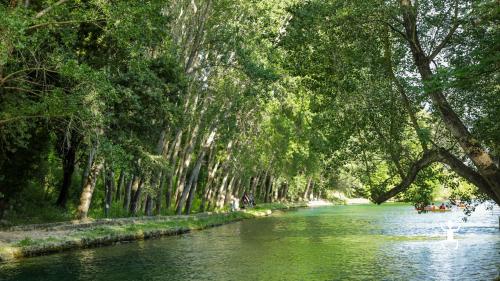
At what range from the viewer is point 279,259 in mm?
20078

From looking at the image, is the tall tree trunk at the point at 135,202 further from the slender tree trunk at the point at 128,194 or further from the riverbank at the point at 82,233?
the riverbank at the point at 82,233

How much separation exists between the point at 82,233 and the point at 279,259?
8.74 metres

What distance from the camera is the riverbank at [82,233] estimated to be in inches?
773

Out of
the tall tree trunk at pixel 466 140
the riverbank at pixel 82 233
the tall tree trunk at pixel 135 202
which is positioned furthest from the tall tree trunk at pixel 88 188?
the tall tree trunk at pixel 466 140

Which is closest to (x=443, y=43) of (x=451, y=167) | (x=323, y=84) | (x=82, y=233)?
(x=451, y=167)

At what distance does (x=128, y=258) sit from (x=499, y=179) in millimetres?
12781

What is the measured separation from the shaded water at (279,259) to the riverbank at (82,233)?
64 centimetres

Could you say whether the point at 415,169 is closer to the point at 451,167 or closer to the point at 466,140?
the point at 451,167

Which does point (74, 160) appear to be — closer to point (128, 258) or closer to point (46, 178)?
point (46, 178)

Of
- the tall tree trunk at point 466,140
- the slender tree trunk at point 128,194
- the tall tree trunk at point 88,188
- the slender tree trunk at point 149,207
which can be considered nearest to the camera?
the tall tree trunk at point 466,140

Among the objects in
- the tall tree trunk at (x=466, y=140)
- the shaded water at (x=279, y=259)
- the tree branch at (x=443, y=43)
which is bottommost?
the shaded water at (x=279, y=259)

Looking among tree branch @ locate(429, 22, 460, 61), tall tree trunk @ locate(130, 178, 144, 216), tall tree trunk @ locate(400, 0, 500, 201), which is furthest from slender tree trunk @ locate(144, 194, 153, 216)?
tall tree trunk @ locate(400, 0, 500, 201)

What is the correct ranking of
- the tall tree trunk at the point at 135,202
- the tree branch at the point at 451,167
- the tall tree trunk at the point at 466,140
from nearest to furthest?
the tall tree trunk at the point at 466,140 → the tree branch at the point at 451,167 → the tall tree trunk at the point at 135,202

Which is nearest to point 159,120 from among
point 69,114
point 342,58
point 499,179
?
point 69,114
